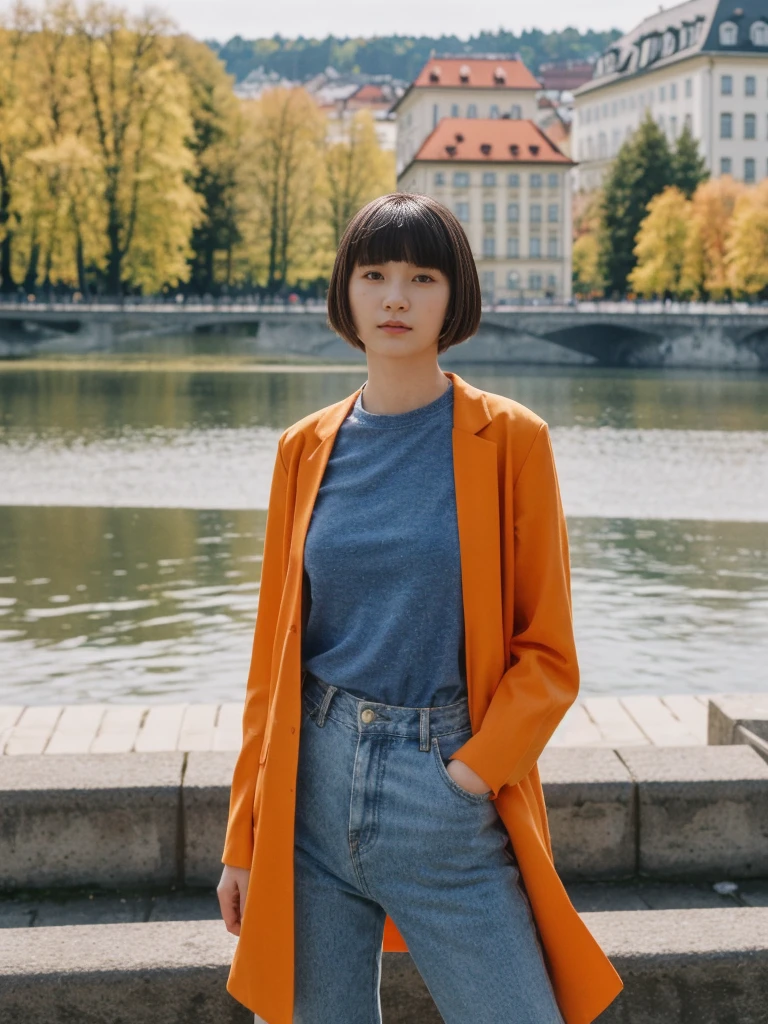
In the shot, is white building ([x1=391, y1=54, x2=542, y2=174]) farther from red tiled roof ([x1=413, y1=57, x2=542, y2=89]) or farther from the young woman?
the young woman

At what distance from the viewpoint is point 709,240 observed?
209ft

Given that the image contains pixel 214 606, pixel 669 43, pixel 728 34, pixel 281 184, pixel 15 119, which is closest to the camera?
pixel 214 606

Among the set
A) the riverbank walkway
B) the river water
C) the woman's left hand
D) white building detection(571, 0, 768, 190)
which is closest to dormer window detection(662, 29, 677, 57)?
white building detection(571, 0, 768, 190)

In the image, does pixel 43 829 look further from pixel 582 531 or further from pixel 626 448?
pixel 626 448

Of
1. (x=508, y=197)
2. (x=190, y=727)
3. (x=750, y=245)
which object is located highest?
(x=508, y=197)

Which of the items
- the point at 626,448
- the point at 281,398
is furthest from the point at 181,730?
the point at 281,398

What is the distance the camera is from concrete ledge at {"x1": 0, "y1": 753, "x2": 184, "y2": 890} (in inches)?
147

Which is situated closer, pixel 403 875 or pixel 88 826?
pixel 403 875

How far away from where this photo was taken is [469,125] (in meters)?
82.0

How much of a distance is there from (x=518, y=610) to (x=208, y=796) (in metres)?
1.79

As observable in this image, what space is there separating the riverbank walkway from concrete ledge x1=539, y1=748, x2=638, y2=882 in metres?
1.40

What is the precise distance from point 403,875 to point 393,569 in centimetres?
43

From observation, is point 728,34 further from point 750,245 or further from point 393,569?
point 393,569

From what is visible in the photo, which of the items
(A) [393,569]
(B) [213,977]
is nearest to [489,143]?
(B) [213,977]
